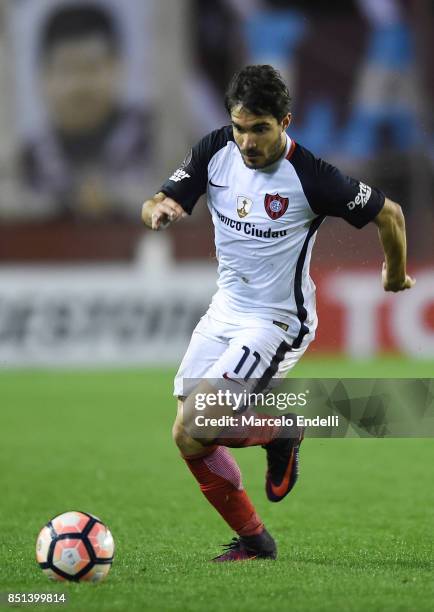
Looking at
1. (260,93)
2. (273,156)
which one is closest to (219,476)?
(273,156)

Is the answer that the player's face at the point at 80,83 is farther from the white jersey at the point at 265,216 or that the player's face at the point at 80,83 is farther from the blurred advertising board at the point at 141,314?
the white jersey at the point at 265,216

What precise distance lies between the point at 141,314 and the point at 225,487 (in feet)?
36.9

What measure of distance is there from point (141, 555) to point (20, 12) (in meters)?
19.8

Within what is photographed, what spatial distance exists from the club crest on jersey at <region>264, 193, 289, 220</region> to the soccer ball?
157 cm

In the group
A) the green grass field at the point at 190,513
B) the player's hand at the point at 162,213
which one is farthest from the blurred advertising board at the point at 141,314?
the player's hand at the point at 162,213

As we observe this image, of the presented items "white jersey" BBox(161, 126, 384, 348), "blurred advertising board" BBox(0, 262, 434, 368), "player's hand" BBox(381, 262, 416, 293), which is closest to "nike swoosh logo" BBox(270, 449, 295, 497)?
"white jersey" BBox(161, 126, 384, 348)

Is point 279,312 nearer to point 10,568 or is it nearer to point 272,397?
point 272,397

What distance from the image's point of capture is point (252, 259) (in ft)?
18.8

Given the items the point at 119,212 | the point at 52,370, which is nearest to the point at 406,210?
the point at 119,212

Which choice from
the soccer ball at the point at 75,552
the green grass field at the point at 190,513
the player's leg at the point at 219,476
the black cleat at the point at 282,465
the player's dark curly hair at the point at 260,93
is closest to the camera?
the green grass field at the point at 190,513

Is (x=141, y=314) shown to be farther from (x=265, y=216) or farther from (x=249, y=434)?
(x=265, y=216)

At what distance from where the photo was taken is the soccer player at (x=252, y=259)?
553 centimetres

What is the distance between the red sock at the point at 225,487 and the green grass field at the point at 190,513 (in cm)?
23

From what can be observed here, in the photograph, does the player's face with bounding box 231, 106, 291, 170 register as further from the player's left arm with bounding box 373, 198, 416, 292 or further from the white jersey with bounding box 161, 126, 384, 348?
the player's left arm with bounding box 373, 198, 416, 292
